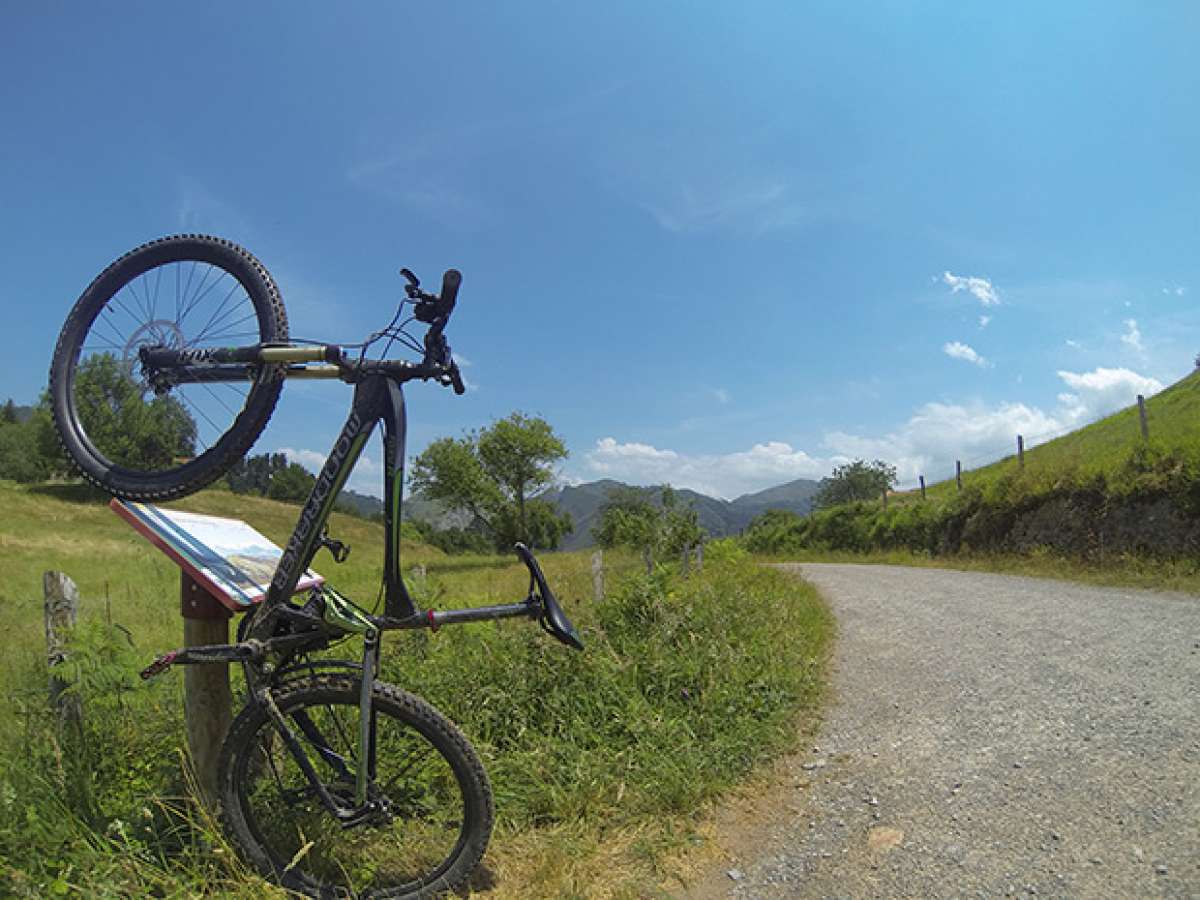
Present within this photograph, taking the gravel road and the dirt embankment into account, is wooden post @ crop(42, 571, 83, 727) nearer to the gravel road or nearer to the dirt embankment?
the gravel road

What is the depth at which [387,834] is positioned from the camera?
3.23 metres

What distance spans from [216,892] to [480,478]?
49218 millimetres

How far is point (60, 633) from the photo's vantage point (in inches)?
146

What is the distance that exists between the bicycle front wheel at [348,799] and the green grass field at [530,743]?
20 centimetres

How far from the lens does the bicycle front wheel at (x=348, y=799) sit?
9.15ft

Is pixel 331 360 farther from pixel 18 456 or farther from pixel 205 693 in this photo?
pixel 18 456

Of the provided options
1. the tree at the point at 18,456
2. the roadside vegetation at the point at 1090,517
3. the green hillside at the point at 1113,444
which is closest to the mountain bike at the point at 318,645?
the roadside vegetation at the point at 1090,517

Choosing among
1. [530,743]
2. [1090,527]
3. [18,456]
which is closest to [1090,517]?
[1090,527]

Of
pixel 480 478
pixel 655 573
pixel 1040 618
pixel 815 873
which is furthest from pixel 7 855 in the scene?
pixel 480 478

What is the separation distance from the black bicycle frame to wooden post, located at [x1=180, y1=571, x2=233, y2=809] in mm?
632

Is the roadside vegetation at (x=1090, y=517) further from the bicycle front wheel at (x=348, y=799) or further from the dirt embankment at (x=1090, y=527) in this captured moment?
the bicycle front wheel at (x=348, y=799)

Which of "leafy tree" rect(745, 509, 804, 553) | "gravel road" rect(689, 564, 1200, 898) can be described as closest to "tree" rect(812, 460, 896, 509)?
"leafy tree" rect(745, 509, 804, 553)

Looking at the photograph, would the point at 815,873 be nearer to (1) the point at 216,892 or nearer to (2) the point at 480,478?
(1) the point at 216,892

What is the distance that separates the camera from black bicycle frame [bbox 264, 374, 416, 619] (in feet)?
9.78
